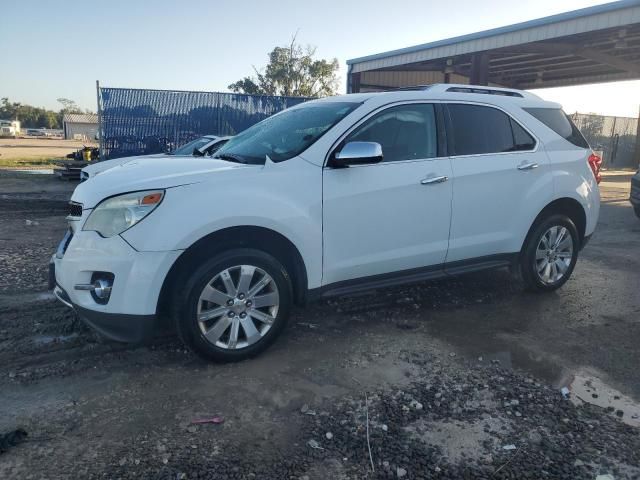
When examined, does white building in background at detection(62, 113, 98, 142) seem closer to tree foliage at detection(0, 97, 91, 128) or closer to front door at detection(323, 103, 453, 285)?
tree foliage at detection(0, 97, 91, 128)

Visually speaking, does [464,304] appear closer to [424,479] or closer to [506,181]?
[506,181]

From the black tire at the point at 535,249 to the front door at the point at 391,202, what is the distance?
113 centimetres

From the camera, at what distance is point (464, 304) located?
4992mm

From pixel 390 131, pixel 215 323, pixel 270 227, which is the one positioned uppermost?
pixel 390 131

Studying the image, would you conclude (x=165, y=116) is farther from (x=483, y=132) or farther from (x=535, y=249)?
(x=535, y=249)

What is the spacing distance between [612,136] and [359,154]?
29.1m

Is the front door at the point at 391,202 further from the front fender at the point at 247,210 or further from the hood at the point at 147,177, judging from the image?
the hood at the point at 147,177

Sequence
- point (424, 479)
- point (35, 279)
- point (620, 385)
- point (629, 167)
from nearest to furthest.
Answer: point (424, 479)
point (620, 385)
point (35, 279)
point (629, 167)

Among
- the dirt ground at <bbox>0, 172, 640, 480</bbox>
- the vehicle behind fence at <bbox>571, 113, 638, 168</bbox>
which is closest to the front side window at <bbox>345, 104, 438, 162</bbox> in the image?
the dirt ground at <bbox>0, 172, 640, 480</bbox>

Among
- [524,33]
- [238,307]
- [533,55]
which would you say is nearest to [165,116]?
[524,33]

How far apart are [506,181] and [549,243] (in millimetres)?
949

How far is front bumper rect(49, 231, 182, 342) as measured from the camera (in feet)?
10.4

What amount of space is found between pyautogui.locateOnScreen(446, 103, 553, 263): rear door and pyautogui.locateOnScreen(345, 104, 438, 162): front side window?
0.67 feet

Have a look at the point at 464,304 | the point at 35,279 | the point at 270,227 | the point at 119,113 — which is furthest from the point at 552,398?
the point at 119,113
